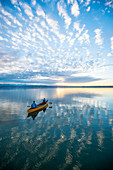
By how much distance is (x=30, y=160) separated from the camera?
23.7ft

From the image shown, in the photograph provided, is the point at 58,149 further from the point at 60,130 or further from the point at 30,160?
the point at 60,130

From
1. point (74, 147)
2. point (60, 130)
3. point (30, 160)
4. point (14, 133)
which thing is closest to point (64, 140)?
point (74, 147)

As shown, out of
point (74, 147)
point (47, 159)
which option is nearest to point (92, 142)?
point (74, 147)

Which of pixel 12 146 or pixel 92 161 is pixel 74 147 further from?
pixel 12 146

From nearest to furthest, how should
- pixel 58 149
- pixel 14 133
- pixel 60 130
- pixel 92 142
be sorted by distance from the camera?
pixel 58 149 < pixel 92 142 < pixel 14 133 < pixel 60 130

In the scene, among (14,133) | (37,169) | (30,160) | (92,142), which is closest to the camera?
(37,169)

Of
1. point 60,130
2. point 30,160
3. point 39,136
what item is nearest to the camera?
point 30,160

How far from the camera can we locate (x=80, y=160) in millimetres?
7285

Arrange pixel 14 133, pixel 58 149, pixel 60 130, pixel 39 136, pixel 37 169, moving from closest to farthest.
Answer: pixel 37 169, pixel 58 149, pixel 39 136, pixel 14 133, pixel 60 130

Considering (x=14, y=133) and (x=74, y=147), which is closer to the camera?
(x=74, y=147)

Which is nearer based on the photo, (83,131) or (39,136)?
(39,136)

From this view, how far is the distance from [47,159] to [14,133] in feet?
21.9

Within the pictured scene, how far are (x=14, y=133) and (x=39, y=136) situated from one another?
367 cm

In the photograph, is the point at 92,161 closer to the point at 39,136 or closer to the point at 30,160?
the point at 30,160
